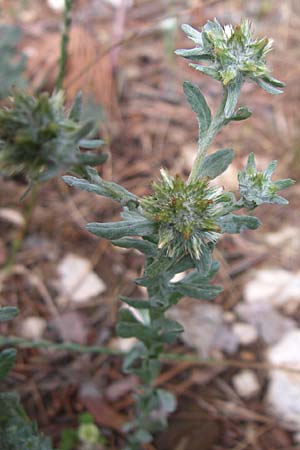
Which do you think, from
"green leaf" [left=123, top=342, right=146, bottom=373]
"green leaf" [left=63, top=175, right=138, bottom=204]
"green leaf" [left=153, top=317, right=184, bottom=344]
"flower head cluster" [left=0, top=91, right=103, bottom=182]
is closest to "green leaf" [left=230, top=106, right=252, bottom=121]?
"green leaf" [left=63, top=175, right=138, bottom=204]

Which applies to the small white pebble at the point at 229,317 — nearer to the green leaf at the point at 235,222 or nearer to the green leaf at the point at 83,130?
the green leaf at the point at 235,222

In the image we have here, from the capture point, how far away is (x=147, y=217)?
1.60 meters

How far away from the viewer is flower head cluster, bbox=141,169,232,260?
1.53m

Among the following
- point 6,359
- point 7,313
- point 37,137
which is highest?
point 37,137

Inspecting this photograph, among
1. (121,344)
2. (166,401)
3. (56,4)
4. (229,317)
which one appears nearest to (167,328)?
(166,401)

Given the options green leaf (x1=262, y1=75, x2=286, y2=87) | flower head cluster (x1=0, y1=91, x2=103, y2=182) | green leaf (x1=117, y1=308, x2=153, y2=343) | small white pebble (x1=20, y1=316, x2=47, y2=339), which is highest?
green leaf (x1=262, y1=75, x2=286, y2=87)

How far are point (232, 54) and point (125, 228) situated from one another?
617mm

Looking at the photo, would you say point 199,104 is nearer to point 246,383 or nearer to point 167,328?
point 167,328

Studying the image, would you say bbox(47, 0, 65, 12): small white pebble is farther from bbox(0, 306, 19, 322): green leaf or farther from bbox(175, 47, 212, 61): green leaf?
bbox(0, 306, 19, 322): green leaf

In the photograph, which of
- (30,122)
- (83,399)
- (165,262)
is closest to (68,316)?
(83,399)

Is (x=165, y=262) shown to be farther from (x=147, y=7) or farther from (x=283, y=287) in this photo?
(x=147, y=7)

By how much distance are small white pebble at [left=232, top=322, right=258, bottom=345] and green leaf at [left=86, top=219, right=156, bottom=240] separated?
162cm

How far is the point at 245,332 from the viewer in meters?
3.06

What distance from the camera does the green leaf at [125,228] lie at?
5.25ft
